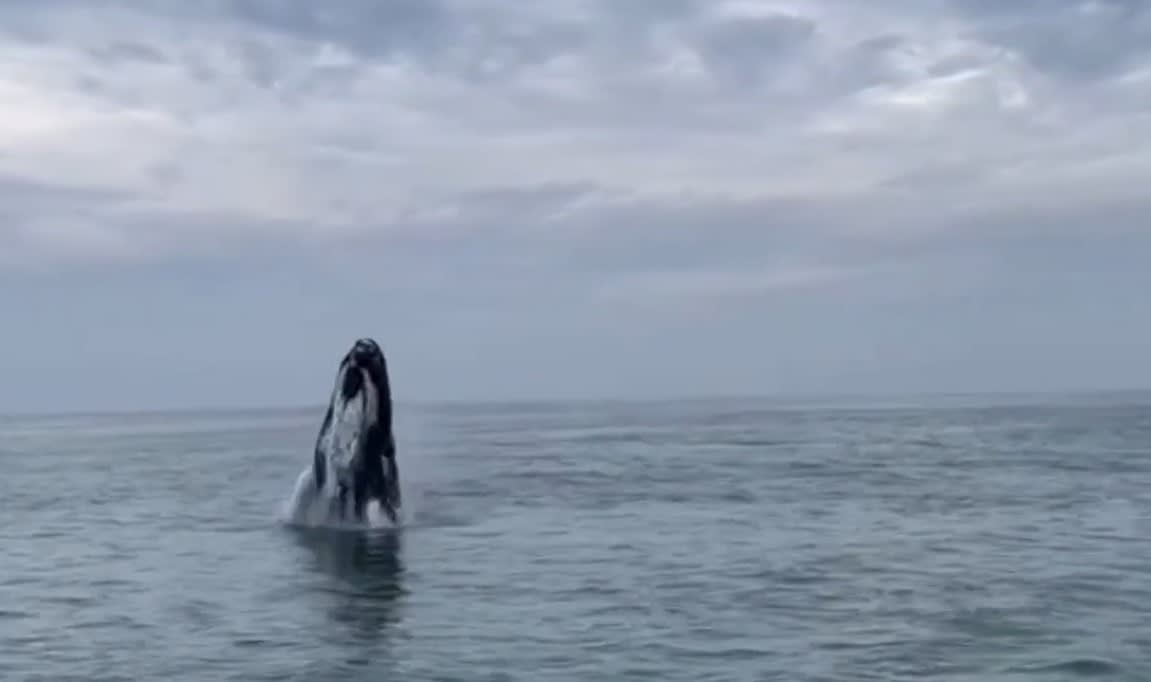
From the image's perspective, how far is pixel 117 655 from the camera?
62.3ft

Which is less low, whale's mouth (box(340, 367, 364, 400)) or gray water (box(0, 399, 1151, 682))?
whale's mouth (box(340, 367, 364, 400))

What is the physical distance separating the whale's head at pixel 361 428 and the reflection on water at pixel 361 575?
56.2 inches

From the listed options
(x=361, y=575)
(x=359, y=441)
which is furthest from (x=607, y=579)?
(x=359, y=441)

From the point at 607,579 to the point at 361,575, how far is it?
474cm

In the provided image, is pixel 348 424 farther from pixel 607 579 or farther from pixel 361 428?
pixel 607 579

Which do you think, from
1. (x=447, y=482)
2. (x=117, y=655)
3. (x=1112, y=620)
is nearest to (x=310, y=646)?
(x=117, y=655)

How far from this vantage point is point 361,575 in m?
26.0

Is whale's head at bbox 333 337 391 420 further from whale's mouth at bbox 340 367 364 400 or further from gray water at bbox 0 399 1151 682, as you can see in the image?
gray water at bbox 0 399 1151 682

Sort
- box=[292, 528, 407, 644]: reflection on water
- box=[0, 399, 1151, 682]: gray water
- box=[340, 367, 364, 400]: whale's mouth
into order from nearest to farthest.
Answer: box=[0, 399, 1151, 682]: gray water
box=[292, 528, 407, 644]: reflection on water
box=[340, 367, 364, 400]: whale's mouth

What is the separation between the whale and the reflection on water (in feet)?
3.47

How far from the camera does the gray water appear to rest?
59.7 ft

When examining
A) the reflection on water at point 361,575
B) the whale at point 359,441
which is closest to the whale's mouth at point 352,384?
the whale at point 359,441

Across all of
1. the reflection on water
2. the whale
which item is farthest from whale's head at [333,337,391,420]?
the reflection on water

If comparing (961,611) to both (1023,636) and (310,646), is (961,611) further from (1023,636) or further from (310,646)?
(310,646)
